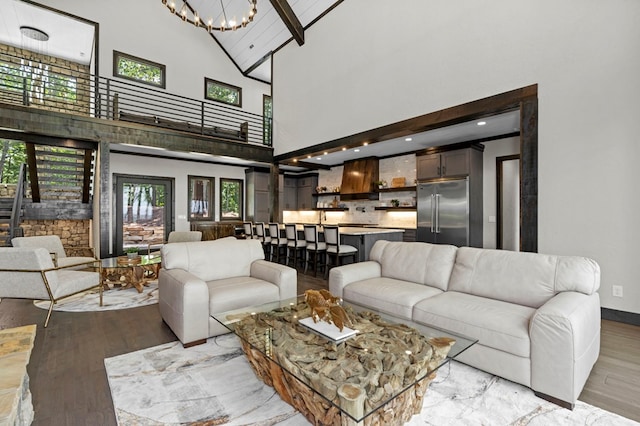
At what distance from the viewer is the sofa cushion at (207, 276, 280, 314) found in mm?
2842

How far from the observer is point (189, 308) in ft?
8.74

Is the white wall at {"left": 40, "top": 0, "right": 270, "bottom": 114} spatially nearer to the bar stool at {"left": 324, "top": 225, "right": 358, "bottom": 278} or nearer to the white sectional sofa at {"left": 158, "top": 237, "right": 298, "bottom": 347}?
the bar stool at {"left": 324, "top": 225, "right": 358, "bottom": 278}

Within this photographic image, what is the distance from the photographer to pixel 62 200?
21.9ft

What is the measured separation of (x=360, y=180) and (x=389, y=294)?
5.67 m

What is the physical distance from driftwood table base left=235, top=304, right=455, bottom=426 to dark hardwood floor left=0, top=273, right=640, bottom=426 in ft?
3.23

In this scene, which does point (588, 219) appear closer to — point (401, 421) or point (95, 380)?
point (401, 421)

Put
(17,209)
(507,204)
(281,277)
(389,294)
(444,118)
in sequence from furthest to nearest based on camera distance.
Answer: (507,204) → (17,209) → (444,118) → (281,277) → (389,294)

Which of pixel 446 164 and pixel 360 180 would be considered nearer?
pixel 446 164

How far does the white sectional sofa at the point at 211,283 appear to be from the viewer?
2.70 meters

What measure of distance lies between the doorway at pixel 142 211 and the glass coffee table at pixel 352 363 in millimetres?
7017

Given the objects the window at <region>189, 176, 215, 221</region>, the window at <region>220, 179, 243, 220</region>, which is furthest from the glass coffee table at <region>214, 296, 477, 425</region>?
the window at <region>220, 179, 243, 220</region>

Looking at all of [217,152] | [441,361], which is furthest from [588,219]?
[217,152]

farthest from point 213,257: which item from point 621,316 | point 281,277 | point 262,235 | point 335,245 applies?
point 621,316

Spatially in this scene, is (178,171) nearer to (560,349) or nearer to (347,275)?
(347,275)
